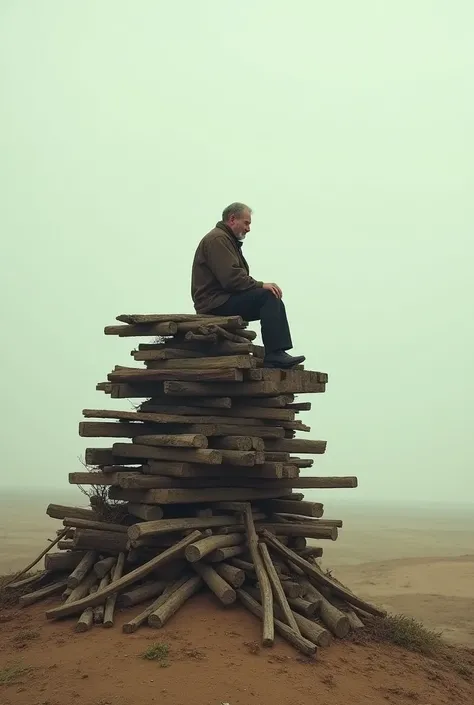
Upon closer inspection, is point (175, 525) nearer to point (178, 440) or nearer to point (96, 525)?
point (178, 440)

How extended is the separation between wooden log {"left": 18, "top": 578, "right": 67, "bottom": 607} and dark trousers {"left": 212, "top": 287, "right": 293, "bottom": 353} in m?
3.69

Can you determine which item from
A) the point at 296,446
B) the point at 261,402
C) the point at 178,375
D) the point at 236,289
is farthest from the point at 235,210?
the point at 296,446

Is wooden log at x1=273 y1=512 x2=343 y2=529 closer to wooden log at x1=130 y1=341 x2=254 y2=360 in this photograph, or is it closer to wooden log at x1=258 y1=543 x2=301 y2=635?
wooden log at x1=258 y1=543 x2=301 y2=635

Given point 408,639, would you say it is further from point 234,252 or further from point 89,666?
point 234,252

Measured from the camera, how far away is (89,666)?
5.84 meters

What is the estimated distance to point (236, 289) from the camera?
823cm

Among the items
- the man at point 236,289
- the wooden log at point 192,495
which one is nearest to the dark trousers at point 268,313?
the man at point 236,289

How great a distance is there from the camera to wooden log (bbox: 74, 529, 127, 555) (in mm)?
7840

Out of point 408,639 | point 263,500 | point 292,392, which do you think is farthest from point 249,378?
point 408,639

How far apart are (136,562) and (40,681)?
2112mm

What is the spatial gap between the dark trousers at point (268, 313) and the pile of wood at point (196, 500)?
0.87ft

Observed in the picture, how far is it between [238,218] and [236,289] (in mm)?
977

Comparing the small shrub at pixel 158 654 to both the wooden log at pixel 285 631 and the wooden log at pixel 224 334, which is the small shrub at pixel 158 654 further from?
the wooden log at pixel 224 334

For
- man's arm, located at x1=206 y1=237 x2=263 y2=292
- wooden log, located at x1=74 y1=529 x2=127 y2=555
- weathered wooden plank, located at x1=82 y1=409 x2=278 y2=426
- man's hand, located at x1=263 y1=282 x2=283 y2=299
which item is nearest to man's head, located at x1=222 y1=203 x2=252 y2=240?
man's arm, located at x1=206 y1=237 x2=263 y2=292
